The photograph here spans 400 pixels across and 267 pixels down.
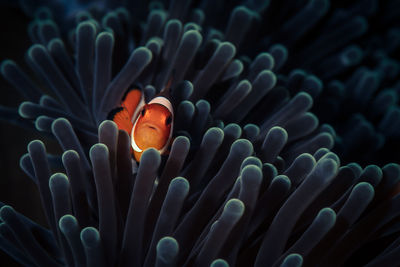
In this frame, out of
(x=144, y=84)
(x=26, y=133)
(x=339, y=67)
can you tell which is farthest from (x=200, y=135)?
(x=339, y=67)

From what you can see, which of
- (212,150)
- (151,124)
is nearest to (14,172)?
(151,124)

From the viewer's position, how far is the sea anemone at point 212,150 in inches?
39.2

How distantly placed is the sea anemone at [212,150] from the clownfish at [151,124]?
46mm

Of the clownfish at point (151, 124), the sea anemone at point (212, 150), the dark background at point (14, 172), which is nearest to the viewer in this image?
the sea anemone at point (212, 150)

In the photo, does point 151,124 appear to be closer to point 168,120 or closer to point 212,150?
point 168,120

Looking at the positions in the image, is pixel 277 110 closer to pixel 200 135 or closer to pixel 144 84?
pixel 200 135

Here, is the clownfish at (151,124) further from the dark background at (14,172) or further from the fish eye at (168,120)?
the dark background at (14,172)

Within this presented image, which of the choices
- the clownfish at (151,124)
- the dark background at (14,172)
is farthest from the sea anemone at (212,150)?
the dark background at (14,172)

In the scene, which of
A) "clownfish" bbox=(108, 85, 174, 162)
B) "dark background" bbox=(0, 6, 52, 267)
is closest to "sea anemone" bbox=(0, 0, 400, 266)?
"clownfish" bbox=(108, 85, 174, 162)

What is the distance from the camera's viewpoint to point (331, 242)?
1.03 meters

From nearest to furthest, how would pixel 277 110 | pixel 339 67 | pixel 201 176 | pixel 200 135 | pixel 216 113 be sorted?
pixel 201 176 → pixel 200 135 → pixel 216 113 → pixel 277 110 → pixel 339 67

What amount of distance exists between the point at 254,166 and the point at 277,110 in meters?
0.62

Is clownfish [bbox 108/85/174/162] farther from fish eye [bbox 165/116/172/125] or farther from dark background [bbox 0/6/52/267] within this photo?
dark background [bbox 0/6/52/267]

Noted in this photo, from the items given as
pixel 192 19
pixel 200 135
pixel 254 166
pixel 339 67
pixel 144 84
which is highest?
pixel 192 19
